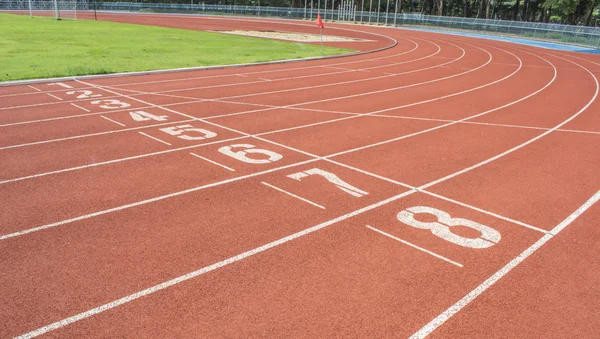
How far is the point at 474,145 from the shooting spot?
35.0 feet

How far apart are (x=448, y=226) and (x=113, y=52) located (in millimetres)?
21657

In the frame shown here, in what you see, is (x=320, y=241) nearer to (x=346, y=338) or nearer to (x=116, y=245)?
(x=346, y=338)

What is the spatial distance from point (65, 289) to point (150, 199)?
7.86 ft

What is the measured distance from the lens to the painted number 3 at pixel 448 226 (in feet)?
20.5

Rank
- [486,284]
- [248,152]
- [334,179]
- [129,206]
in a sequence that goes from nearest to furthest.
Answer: [486,284]
[129,206]
[334,179]
[248,152]

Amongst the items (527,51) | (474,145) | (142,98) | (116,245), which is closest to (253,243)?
(116,245)

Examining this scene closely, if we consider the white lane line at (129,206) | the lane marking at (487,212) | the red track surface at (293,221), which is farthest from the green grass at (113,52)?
the lane marking at (487,212)

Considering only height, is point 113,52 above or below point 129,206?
above

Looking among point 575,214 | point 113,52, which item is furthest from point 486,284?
point 113,52

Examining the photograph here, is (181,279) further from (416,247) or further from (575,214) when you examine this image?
(575,214)

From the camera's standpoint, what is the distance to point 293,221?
6.65 m

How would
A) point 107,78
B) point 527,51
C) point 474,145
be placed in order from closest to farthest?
point 474,145 → point 107,78 → point 527,51

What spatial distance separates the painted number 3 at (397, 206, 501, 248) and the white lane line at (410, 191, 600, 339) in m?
0.42

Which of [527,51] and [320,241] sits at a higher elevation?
[527,51]
